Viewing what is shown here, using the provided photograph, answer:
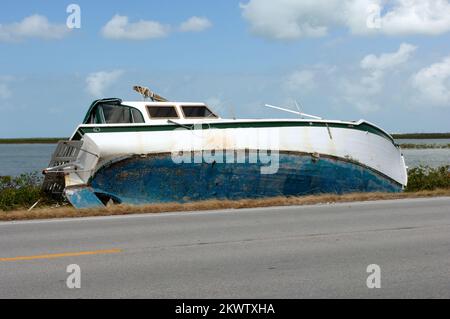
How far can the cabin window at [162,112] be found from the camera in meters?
17.3

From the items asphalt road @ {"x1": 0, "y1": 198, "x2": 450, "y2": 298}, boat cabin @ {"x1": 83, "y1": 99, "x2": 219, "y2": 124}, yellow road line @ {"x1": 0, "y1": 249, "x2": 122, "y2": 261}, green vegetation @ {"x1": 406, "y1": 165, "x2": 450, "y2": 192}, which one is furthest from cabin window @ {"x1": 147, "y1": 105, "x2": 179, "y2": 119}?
yellow road line @ {"x1": 0, "y1": 249, "x2": 122, "y2": 261}

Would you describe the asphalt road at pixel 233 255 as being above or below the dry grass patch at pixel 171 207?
below

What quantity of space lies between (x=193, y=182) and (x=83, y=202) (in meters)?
2.84

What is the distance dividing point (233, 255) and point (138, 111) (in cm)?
966

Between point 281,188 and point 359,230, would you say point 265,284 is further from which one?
point 281,188

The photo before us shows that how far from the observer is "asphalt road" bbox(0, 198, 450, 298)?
6.46 m

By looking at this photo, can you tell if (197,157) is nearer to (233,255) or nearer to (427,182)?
(427,182)

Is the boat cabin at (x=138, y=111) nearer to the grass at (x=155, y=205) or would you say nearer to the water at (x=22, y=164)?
the grass at (x=155, y=205)

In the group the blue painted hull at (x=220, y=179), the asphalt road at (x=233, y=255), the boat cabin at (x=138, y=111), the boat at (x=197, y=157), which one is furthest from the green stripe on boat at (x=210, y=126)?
the asphalt road at (x=233, y=255)

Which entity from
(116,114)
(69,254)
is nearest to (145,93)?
(116,114)

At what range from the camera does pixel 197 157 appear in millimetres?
16219

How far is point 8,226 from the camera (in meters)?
11.7
